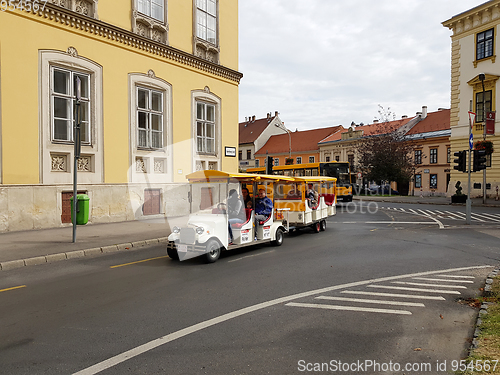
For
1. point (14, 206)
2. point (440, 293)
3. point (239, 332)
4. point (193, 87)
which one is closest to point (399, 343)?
point (239, 332)

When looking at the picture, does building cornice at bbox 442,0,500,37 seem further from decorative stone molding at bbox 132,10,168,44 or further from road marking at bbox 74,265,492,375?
road marking at bbox 74,265,492,375

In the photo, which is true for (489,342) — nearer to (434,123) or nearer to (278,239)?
(278,239)

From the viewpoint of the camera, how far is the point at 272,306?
226 inches

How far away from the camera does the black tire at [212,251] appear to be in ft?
29.5

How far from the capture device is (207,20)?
21.1 metres

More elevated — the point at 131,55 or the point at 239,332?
the point at 131,55

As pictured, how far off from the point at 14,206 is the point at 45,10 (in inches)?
282

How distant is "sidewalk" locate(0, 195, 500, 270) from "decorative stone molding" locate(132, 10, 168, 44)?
888 cm

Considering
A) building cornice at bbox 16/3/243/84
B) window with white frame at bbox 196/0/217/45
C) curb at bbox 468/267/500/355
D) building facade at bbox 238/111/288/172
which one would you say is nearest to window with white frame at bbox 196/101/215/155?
building cornice at bbox 16/3/243/84

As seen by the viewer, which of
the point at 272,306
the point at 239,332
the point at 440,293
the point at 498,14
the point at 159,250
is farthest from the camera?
the point at 498,14

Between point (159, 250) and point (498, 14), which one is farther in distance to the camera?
point (498, 14)

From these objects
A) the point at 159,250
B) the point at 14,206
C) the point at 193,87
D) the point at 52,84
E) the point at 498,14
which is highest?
the point at 498,14

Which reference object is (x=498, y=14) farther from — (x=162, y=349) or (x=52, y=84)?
(x=162, y=349)

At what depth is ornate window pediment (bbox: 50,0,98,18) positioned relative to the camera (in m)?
14.5
